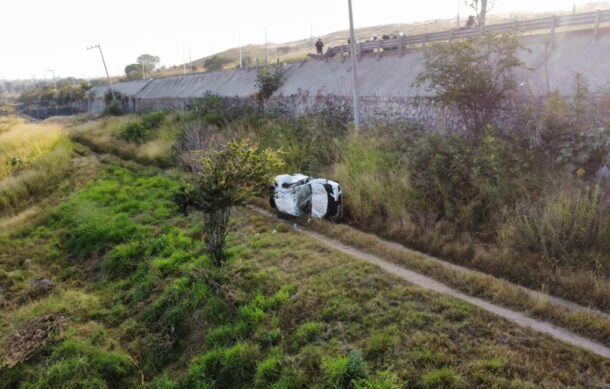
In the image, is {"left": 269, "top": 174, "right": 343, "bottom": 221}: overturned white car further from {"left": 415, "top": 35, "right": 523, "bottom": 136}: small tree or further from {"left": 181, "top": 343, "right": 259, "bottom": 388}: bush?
{"left": 181, "top": 343, "right": 259, "bottom": 388}: bush

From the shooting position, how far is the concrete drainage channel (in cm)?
454

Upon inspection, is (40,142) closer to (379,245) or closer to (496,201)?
(379,245)

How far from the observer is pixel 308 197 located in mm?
9391

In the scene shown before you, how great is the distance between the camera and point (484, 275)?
617 centimetres

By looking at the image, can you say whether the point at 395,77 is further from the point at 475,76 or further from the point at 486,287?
the point at 486,287

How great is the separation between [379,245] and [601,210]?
3.43 metres

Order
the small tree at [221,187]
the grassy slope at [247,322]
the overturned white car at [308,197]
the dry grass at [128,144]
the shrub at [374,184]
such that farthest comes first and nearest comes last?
the dry grass at [128,144]
the overturned white car at [308,197]
the shrub at [374,184]
the small tree at [221,187]
the grassy slope at [247,322]

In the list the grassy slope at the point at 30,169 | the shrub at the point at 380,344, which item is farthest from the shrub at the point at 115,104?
the shrub at the point at 380,344

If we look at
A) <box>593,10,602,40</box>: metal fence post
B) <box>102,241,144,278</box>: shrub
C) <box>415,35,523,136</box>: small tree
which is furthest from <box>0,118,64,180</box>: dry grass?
<box>593,10,602,40</box>: metal fence post

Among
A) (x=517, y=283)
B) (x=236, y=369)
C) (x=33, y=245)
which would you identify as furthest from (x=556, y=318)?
(x=33, y=245)

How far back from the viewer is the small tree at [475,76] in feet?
32.3

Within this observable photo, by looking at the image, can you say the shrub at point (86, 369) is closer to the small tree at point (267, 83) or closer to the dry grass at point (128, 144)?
the dry grass at point (128, 144)

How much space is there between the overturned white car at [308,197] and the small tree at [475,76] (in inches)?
146

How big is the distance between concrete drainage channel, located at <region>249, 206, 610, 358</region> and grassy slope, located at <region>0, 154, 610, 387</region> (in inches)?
9.5
